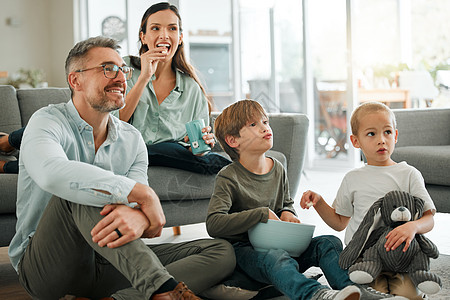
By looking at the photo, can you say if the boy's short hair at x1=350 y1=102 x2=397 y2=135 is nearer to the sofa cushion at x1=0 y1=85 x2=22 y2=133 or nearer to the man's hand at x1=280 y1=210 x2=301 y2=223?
the man's hand at x1=280 y1=210 x2=301 y2=223

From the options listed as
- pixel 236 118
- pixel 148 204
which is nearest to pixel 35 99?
pixel 236 118

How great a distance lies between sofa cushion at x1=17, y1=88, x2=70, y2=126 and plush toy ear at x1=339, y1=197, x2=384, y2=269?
178 centimetres

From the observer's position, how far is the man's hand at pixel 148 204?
150 cm

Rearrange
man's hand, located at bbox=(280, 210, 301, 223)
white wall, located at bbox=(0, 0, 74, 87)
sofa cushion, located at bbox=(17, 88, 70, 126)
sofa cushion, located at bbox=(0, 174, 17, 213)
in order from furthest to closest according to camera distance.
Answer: white wall, located at bbox=(0, 0, 74, 87)
sofa cushion, located at bbox=(17, 88, 70, 126)
sofa cushion, located at bbox=(0, 174, 17, 213)
man's hand, located at bbox=(280, 210, 301, 223)

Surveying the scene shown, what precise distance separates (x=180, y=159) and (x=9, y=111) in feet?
3.05

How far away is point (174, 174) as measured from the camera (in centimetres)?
247

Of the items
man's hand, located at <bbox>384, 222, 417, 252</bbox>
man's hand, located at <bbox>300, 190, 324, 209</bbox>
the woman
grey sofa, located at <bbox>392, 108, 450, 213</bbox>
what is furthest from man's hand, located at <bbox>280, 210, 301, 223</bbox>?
grey sofa, located at <bbox>392, 108, 450, 213</bbox>

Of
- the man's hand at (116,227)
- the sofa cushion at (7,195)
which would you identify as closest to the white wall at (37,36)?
the sofa cushion at (7,195)

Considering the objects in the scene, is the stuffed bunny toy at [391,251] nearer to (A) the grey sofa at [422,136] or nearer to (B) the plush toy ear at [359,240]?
(B) the plush toy ear at [359,240]

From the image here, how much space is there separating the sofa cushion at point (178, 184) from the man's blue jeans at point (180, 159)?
26 mm

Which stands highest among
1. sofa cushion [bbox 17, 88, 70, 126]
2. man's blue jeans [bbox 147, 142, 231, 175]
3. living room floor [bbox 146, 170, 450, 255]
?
sofa cushion [bbox 17, 88, 70, 126]

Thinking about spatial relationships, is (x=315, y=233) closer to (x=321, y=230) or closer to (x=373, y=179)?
(x=321, y=230)

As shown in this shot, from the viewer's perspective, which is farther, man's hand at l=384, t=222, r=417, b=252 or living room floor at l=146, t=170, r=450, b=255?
living room floor at l=146, t=170, r=450, b=255

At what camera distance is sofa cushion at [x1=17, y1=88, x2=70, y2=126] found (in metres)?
2.89
